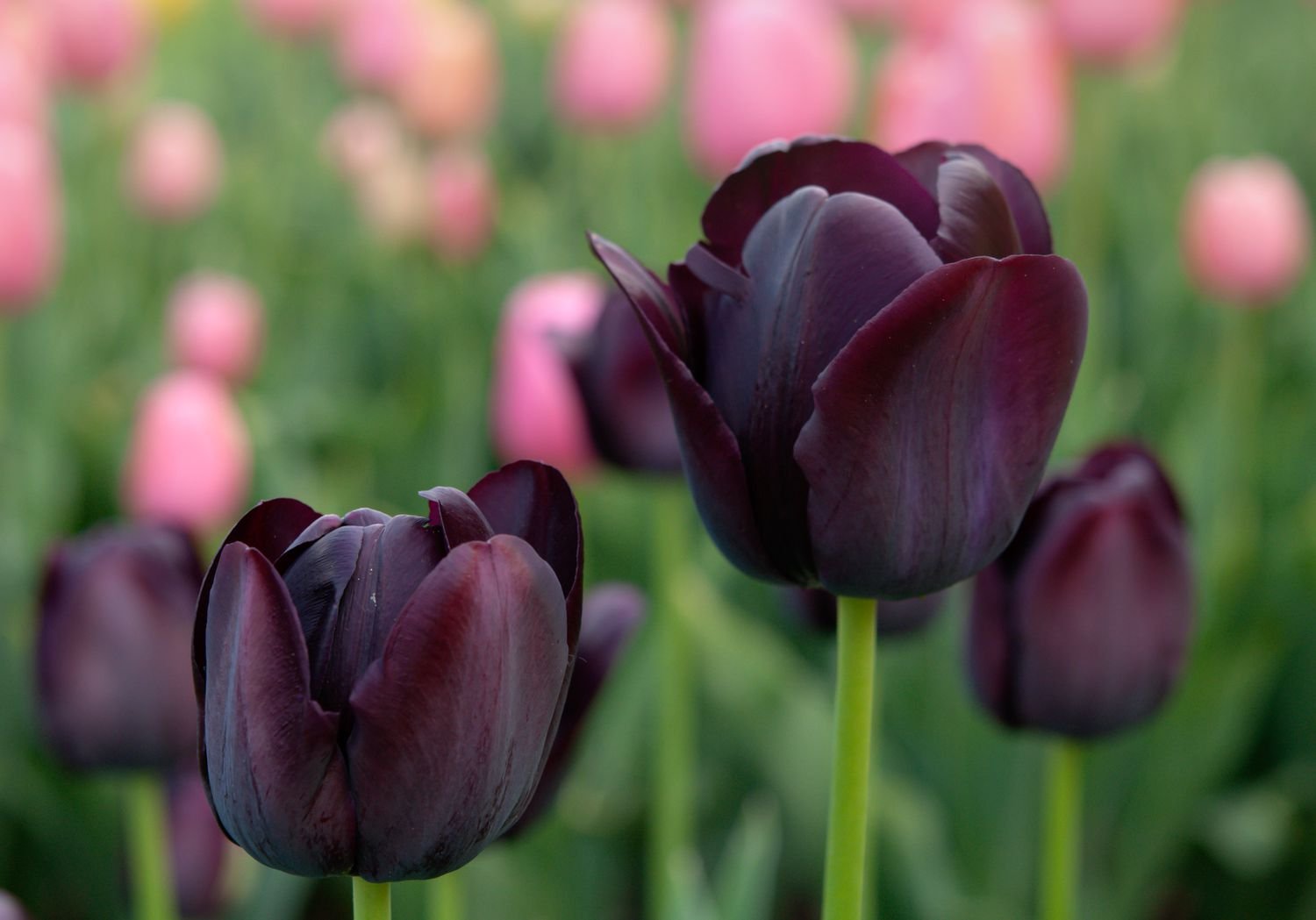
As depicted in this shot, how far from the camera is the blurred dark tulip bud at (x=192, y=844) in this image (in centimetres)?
101

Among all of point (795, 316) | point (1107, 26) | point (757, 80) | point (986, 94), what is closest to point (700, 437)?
point (795, 316)

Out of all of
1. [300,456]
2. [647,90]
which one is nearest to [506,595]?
[300,456]

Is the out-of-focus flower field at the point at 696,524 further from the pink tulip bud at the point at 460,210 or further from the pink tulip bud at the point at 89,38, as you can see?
the pink tulip bud at the point at 89,38

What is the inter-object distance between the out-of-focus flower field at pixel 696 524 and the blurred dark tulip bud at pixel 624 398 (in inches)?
2.3

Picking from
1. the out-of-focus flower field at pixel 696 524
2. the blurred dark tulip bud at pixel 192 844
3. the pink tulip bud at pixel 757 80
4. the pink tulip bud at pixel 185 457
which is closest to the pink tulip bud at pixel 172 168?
the out-of-focus flower field at pixel 696 524

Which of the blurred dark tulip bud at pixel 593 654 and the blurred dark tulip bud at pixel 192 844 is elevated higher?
the blurred dark tulip bud at pixel 593 654

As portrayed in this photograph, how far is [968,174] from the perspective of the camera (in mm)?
436

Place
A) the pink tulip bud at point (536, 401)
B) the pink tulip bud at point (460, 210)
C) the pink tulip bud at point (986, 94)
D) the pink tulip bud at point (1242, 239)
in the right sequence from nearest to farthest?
1. the pink tulip bud at point (536, 401)
2. the pink tulip bud at point (986, 94)
3. the pink tulip bud at point (1242, 239)
4. the pink tulip bud at point (460, 210)

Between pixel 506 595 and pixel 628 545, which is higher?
pixel 506 595

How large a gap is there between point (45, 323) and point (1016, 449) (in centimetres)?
186

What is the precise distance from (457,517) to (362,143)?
251 centimetres

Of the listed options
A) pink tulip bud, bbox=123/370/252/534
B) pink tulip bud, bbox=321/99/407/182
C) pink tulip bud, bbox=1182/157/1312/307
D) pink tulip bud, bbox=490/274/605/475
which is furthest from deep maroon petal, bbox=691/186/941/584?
pink tulip bud, bbox=321/99/407/182

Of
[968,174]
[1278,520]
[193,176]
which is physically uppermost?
[968,174]

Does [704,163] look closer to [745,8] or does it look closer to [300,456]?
[745,8]
